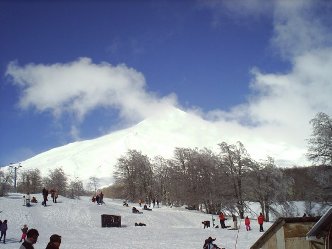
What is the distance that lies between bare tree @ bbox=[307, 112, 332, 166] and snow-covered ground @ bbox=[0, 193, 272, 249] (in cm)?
915

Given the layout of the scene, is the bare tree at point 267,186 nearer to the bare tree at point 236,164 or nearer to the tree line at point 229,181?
the tree line at point 229,181

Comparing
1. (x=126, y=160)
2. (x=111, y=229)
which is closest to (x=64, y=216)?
(x=111, y=229)

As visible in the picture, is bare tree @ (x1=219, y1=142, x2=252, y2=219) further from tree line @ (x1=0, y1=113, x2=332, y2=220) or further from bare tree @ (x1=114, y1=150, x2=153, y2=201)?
bare tree @ (x1=114, y1=150, x2=153, y2=201)

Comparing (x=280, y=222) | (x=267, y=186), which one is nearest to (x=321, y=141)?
(x=267, y=186)

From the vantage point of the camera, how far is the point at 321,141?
150 feet

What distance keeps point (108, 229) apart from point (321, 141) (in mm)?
24522

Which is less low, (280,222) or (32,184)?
(32,184)

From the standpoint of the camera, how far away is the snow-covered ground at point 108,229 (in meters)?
28.0

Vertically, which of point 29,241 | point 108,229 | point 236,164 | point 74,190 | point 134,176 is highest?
point 236,164

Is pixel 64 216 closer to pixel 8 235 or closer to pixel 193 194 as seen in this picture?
pixel 8 235

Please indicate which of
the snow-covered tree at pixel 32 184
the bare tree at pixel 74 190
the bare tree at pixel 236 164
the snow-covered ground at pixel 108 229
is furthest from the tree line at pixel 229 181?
the snow-covered tree at pixel 32 184

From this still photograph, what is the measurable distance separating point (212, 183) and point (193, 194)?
3.62m

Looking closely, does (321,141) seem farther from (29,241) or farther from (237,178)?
(29,241)

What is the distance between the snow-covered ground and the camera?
1102 inches
